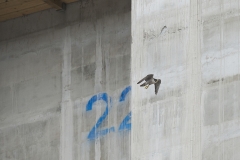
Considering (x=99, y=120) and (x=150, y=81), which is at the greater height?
(x=150, y=81)

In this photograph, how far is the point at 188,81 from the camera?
9.44 m

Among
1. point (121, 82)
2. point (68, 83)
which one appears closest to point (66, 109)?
point (68, 83)

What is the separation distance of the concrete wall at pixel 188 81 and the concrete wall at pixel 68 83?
114 inches

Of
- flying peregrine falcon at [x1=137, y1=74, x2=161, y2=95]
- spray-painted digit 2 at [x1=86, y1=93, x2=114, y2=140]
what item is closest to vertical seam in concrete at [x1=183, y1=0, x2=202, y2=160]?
flying peregrine falcon at [x1=137, y1=74, x2=161, y2=95]

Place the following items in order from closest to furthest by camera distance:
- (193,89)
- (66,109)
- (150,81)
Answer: (193,89)
(150,81)
(66,109)

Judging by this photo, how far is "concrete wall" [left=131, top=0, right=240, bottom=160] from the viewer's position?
9.16 meters

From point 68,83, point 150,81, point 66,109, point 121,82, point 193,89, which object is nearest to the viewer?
point 193,89

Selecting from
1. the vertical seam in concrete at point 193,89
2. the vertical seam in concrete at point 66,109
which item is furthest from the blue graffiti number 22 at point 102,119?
the vertical seam in concrete at point 193,89

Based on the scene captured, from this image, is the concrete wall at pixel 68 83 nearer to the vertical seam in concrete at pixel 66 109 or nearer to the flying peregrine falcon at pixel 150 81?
the vertical seam in concrete at pixel 66 109

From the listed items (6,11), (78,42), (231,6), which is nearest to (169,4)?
(231,6)

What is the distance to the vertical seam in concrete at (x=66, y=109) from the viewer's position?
42.9 ft

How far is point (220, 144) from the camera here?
29.8 ft

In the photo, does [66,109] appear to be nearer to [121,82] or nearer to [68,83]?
[68,83]

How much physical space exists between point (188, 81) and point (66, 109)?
164 inches
